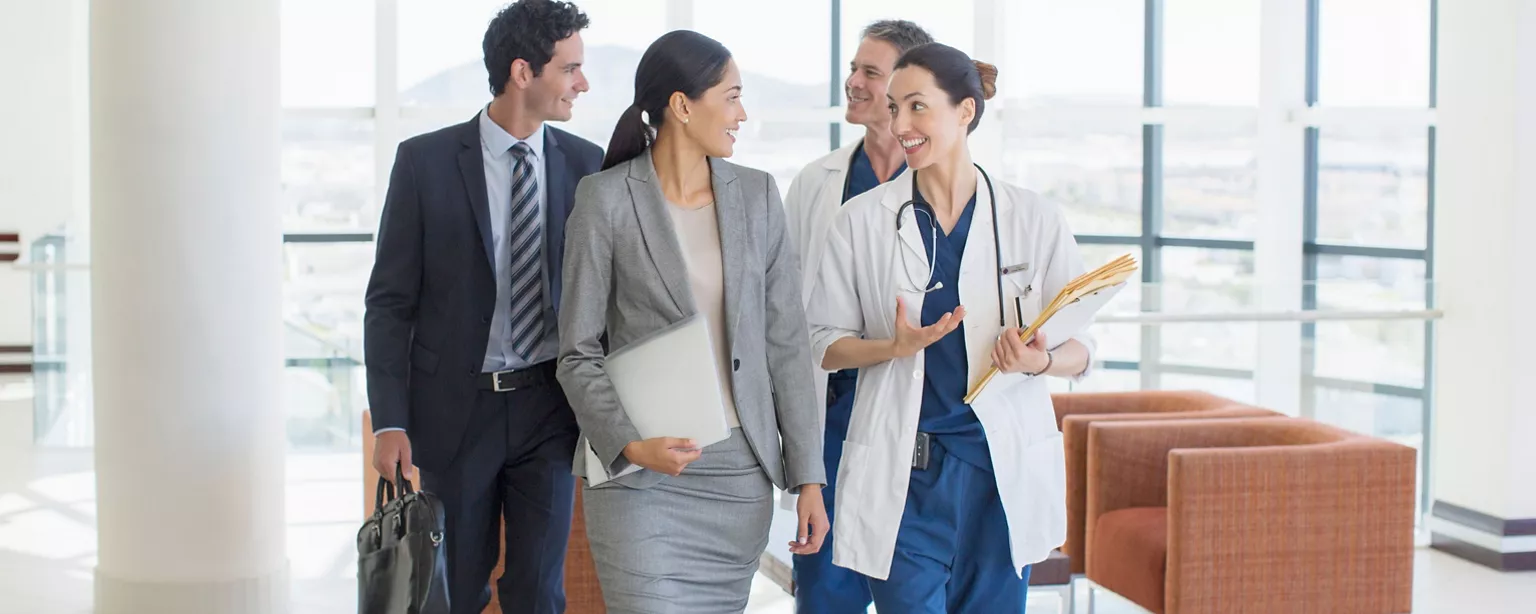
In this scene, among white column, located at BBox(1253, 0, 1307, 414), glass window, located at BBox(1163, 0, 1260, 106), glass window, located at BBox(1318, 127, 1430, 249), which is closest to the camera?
glass window, located at BBox(1318, 127, 1430, 249)

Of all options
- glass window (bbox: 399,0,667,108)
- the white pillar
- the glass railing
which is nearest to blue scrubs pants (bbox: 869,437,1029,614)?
the glass railing

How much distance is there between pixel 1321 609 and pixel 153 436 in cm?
407

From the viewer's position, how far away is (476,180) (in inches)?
126

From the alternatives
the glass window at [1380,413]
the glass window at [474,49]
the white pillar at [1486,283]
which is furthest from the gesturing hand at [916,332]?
the glass window at [474,49]

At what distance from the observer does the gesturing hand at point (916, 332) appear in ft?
9.11

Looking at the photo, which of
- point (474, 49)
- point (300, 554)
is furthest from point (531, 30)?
point (474, 49)

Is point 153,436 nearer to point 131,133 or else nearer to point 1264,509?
point 131,133

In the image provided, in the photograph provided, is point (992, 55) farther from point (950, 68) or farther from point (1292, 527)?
point (950, 68)

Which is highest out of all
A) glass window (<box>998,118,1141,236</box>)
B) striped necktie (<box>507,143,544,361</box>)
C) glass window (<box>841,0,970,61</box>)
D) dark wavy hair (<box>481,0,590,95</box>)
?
glass window (<box>841,0,970,61</box>)

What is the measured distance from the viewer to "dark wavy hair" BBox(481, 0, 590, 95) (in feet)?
10.3

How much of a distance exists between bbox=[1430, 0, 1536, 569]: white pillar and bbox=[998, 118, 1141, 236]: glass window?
4.31 meters

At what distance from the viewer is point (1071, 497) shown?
5.61 metres

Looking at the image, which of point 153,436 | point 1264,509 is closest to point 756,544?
point 1264,509

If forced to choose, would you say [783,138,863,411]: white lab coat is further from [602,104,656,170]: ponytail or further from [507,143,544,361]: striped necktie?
[602,104,656,170]: ponytail
